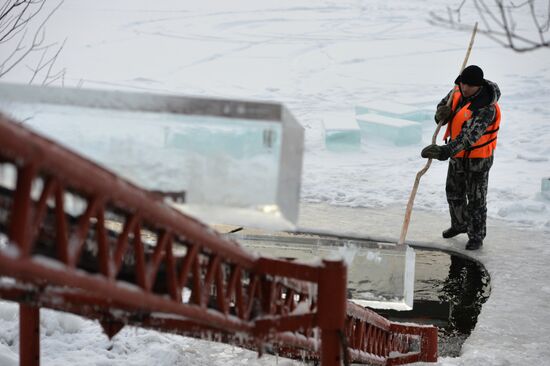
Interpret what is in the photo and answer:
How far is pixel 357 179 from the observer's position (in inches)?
555

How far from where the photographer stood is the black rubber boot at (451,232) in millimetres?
8688

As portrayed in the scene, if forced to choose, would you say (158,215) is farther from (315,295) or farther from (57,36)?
(57,36)

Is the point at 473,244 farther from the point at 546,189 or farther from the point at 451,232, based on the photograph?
the point at 546,189

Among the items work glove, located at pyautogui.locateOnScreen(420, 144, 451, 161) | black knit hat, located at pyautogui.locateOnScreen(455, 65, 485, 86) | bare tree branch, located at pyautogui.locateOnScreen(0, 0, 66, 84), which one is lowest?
work glove, located at pyautogui.locateOnScreen(420, 144, 451, 161)

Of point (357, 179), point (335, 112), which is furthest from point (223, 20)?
point (357, 179)

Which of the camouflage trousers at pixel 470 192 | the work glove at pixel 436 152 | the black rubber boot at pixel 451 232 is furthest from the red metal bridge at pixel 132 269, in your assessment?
the black rubber boot at pixel 451 232

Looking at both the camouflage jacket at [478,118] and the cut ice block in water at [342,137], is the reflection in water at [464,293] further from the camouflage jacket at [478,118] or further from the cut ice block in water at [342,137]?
the cut ice block in water at [342,137]

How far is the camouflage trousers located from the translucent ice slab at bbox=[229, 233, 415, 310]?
2.14 m

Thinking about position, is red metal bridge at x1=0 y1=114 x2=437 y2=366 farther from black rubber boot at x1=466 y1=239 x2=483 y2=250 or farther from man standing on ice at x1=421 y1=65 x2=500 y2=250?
black rubber boot at x1=466 y1=239 x2=483 y2=250

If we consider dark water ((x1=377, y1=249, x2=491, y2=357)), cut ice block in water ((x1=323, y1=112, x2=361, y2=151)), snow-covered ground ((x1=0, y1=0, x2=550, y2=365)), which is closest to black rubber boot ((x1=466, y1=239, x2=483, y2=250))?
dark water ((x1=377, y1=249, x2=491, y2=357))

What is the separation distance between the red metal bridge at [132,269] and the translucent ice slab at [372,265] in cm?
135

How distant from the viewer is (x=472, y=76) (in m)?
7.54

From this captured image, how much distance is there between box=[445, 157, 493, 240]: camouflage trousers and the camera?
803cm

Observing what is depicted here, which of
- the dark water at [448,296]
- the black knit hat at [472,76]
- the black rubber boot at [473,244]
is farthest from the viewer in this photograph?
the black rubber boot at [473,244]
